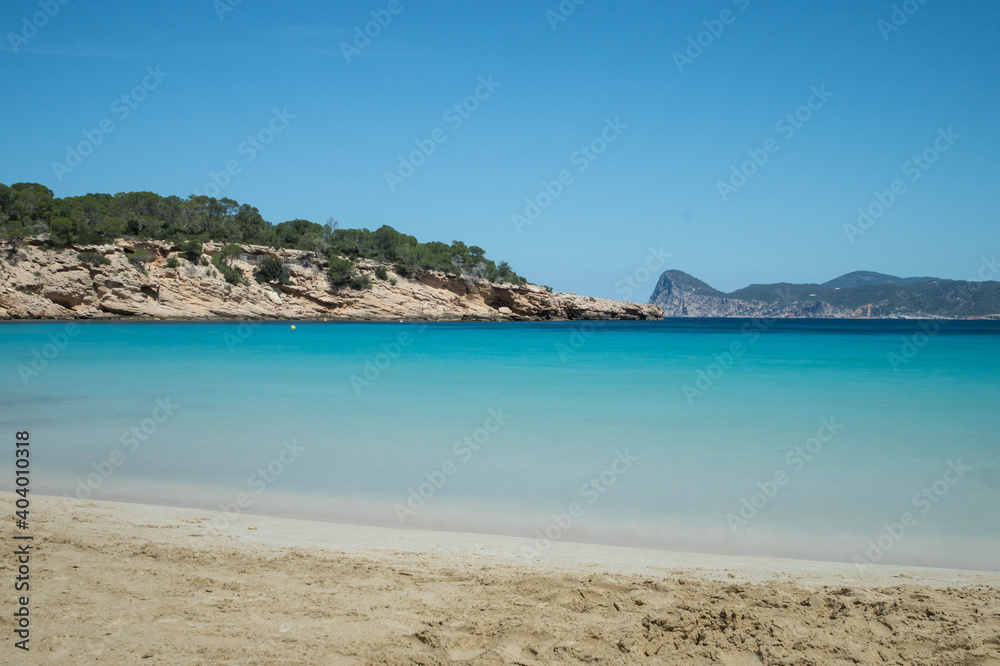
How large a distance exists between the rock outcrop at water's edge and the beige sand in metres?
48.4

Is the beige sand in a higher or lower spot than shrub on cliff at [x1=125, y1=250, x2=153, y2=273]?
lower

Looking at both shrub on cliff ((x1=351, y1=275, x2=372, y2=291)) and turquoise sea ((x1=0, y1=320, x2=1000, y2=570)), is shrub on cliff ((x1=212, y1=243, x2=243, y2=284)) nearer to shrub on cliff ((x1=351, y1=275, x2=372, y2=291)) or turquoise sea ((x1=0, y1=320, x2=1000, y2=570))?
shrub on cliff ((x1=351, y1=275, x2=372, y2=291))

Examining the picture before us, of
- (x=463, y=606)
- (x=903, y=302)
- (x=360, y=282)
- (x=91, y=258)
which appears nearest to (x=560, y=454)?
(x=463, y=606)

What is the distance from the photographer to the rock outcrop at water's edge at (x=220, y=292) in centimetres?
4209

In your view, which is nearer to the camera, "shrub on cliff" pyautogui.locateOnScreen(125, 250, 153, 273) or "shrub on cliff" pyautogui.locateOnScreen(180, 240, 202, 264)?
"shrub on cliff" pyautogui.locateOnScreen(125, 250, 153, 273)

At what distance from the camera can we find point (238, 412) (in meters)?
9.62

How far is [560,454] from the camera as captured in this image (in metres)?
7.09

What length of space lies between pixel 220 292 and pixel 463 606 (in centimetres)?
5418

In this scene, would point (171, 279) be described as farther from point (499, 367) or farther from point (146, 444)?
point (146, 444)

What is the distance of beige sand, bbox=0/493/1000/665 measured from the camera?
8.33 ft

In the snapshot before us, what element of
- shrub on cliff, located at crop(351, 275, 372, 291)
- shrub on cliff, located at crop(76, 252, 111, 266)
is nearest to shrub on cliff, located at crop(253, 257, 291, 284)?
shrub on cliff, located at crop(351, 275, 372, 291)

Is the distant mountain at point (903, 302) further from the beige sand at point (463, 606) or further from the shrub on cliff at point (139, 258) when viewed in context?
the beige sand at point (463, 606)

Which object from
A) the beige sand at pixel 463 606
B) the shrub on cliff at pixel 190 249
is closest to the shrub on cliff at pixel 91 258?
the shrub on cliff at pixel 190 249

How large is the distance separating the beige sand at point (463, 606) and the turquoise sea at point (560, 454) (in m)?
0.73
